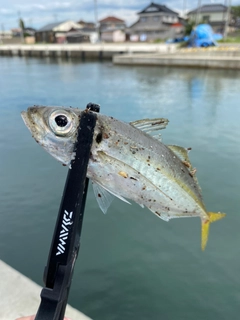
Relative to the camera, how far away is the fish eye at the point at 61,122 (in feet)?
5.98

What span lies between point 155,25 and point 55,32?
87.0 feet

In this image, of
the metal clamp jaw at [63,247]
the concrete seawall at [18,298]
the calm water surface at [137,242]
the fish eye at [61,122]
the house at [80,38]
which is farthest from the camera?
the house at [80,38]

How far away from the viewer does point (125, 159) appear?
1934 millimetres

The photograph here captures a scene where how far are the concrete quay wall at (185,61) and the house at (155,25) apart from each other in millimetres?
39345

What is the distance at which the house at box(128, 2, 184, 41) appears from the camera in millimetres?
71000

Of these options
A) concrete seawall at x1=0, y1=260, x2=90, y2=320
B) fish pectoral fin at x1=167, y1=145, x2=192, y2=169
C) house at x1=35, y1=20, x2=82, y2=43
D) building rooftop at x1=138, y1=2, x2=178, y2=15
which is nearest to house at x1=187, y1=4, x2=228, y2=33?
building rooftop at x1=138, y1=2, x2=178, y2=15

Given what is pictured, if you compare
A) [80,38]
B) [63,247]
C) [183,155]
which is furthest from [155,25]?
[63,247]

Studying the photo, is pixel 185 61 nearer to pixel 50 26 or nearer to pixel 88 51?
pixel 88 51

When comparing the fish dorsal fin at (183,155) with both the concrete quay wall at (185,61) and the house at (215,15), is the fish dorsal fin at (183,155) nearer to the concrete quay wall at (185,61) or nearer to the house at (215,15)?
the concrete quay wall at (185,61)

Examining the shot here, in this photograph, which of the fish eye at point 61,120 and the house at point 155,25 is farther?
the house at point 155,25

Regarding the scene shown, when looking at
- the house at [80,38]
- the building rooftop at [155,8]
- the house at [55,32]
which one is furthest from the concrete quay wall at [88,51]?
the building rooftop at [155,8]

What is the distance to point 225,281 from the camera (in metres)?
4.76

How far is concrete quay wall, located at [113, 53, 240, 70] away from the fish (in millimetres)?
29626

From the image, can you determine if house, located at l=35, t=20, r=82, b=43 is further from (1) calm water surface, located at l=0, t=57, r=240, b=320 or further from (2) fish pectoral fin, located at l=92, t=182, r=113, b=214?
(2) fish pectoral fin, located at l=92, t=182, r=113, b=214
